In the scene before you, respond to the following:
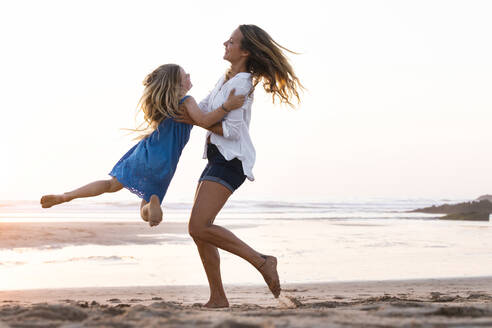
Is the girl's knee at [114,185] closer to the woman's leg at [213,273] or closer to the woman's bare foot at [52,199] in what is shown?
the woman's bare foot at [52,199]

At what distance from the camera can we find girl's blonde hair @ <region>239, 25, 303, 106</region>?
481 centimetres

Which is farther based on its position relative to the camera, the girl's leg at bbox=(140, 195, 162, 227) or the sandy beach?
the girl's leg at bbox=(140, 195, 162, 227)

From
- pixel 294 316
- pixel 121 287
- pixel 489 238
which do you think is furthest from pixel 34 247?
pixel 489 238

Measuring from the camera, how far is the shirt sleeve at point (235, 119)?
4.61m

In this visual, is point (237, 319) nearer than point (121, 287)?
Yes

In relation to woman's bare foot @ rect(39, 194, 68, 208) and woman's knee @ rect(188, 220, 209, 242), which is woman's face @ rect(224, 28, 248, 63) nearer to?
woman's knee @ rect(188, 220, 209, 242)

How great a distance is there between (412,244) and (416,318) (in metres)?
7.89

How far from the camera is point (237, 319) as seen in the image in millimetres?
3121

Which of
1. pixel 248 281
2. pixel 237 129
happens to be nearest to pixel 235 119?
pixel 237 129

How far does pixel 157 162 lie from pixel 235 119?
71 cm

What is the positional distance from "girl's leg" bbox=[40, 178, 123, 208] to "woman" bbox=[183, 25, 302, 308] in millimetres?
741

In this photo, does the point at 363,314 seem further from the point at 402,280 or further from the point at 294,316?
the point at 402,280

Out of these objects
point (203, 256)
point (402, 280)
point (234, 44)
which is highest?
point (234, 44)

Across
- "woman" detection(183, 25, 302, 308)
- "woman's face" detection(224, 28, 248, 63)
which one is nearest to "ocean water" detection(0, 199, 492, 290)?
"woman" detection(183, 25, 302, 308)
